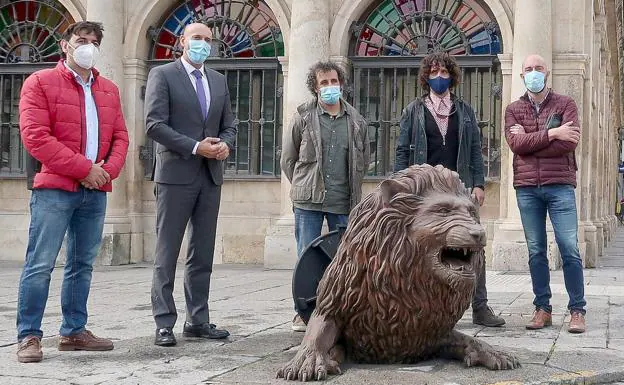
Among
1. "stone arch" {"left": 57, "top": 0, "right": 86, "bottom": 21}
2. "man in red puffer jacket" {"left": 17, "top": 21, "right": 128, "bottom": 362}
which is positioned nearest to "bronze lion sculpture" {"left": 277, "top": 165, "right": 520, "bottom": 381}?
"man in red puffer jacket" {"left": 17, "top": 21, "right": 128, "bottom": 362}

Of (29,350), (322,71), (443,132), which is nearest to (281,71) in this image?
(322,71)

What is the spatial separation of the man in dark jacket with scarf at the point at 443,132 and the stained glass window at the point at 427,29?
20.6 ft

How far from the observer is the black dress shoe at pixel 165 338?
5422 mm

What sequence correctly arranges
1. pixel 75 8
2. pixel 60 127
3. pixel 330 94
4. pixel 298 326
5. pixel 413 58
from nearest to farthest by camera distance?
pixel 60 127 → pixel 298 326 → pixel 330 94 → pixel 413 58 → pixel 75 8

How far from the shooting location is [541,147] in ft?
20.5

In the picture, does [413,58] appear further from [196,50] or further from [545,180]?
Result: [196,50]

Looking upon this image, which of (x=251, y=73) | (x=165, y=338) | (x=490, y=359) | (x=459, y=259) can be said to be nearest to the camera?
(x=459, y=259)

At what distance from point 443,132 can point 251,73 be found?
7.29 meters

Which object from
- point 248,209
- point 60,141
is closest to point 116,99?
point 60,141

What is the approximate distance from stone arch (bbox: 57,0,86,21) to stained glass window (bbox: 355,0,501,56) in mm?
4194

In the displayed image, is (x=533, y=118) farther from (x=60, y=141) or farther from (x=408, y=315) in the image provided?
(x=60, y=141)

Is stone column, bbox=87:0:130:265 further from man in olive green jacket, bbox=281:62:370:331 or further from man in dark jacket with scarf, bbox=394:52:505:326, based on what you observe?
man in dark jacket with scarf, bbox=394:52:505:326

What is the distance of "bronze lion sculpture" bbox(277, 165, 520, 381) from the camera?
418 cm

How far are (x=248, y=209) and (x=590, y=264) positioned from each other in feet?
16.0
